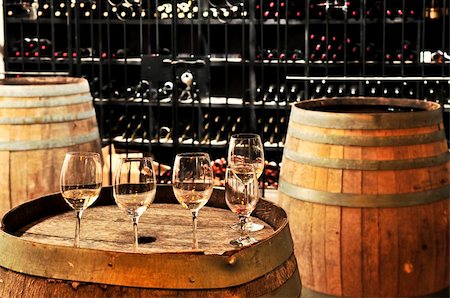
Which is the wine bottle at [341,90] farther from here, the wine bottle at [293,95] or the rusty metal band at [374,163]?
the rusty metal band at [374,163]

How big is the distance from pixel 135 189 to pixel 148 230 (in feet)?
0.67

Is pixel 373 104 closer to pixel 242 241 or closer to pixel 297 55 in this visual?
pixel 242 241

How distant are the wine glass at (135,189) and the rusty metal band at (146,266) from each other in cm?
24

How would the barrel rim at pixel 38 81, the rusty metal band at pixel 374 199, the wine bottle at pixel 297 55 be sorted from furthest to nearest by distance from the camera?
the wine bottle at pixel 297 55 → the barrel rim at pixel 38 81 → the rusty metal band at pixel 374 199

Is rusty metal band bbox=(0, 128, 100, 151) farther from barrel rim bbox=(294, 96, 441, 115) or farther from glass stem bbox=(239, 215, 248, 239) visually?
glass stem bbox=(239, 215, 248, 239)

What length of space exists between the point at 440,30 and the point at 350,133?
492cm

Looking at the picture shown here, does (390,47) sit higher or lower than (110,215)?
higher

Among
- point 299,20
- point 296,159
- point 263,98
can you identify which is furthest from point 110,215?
point 299,20

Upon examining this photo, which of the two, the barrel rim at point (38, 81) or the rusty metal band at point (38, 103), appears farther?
the barrel rim at point (38, 81)

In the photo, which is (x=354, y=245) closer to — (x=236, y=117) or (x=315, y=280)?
(x=315, y=280)

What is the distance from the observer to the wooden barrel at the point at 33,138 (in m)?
3.06

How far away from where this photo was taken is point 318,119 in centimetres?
255

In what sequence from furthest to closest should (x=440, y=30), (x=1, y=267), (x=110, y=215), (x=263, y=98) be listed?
(x=440, y=30)
(x=263, y=98)
(x=110, y=215)
(x=1, y=267)

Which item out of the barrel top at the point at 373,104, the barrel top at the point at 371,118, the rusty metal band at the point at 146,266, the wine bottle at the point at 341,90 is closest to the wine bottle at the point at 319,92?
the wine bottle at the point at 341,90
